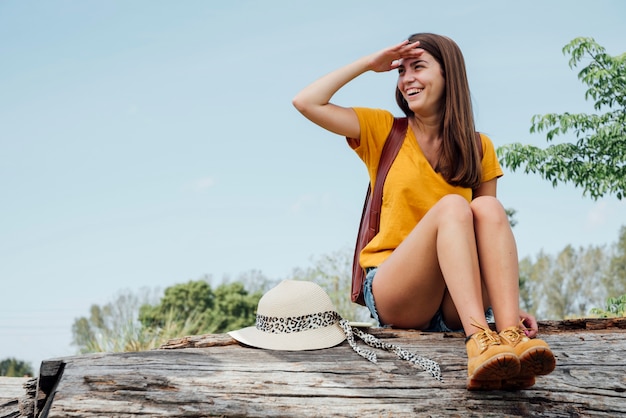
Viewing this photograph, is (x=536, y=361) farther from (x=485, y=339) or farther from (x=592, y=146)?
(x=592, y=146)

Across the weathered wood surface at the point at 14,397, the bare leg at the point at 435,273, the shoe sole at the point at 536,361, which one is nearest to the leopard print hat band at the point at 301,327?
the bare leg at the point at 435,273

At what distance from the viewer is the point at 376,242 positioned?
11.5ft

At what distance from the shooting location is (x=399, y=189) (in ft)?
11.2

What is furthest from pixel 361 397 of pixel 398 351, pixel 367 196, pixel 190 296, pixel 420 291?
pixel 190 296

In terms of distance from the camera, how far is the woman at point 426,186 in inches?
117

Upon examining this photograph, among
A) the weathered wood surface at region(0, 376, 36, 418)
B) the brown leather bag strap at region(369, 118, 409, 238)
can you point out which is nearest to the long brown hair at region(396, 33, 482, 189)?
the brown leather bag strap at region(369, 118, 409, 238)

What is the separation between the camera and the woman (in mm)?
2961

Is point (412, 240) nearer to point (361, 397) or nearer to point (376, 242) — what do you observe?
point (376, 242)

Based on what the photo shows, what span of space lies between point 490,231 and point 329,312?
2.67 ft

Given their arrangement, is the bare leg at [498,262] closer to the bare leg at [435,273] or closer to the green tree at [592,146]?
the bare leg at [435,273]

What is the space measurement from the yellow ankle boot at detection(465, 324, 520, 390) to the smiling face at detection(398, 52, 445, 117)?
48.4 inches

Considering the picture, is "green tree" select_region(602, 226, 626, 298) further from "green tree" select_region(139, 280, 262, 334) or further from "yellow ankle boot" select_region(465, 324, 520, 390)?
"yellow ankle boot" select_region(465, 324, 520, 390)

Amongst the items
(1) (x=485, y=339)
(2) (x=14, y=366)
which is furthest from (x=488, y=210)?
(2) (x=14, y=366)

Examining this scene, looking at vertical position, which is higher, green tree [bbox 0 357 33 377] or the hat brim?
the hat brim
